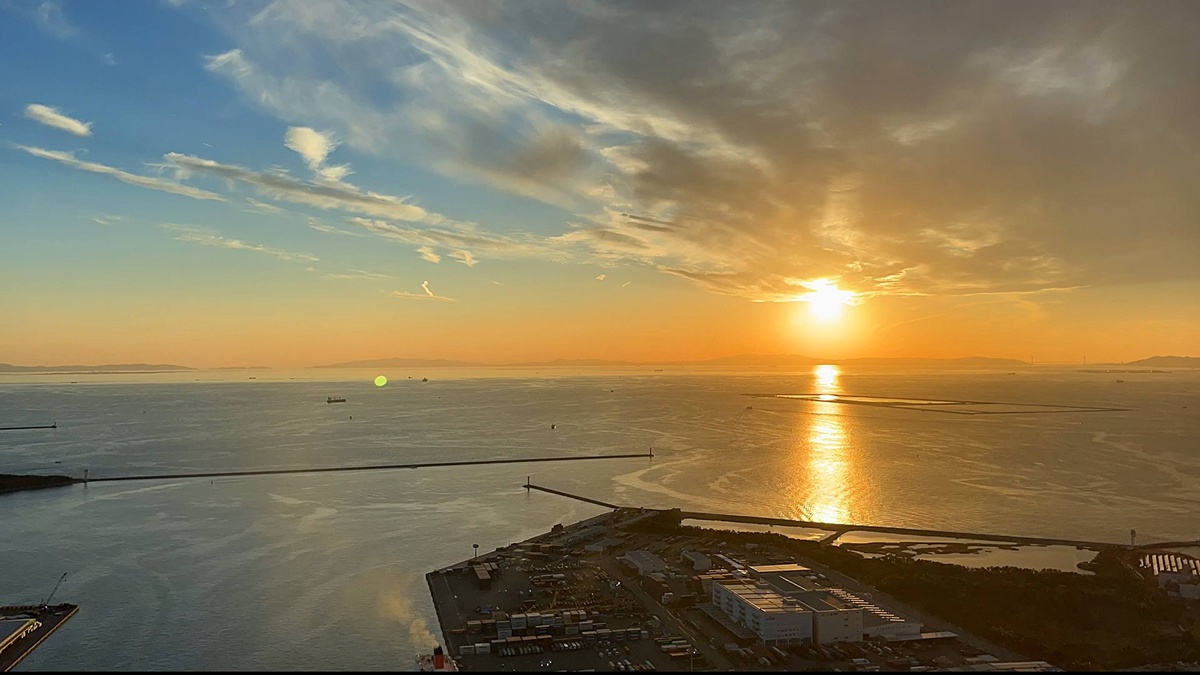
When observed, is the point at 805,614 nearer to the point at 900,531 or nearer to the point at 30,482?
the point at 900,531

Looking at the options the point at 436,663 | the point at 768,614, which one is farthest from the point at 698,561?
the point at 436,663

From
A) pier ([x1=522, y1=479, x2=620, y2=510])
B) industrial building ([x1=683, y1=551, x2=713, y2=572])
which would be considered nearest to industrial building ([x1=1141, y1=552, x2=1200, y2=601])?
industrial building ([x1=683, y1=551, x2=713, y2=572])

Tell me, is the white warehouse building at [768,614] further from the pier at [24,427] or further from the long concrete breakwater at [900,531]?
the pier at [24,427]

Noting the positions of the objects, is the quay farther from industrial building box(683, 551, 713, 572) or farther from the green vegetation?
the green vegetation

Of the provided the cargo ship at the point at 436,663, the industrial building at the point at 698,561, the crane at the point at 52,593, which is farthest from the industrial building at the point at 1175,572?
the crane at the point at 52,593

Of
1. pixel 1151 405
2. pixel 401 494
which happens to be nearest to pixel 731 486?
pixel 401 494

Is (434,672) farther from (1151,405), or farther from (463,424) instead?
(1151,405)
